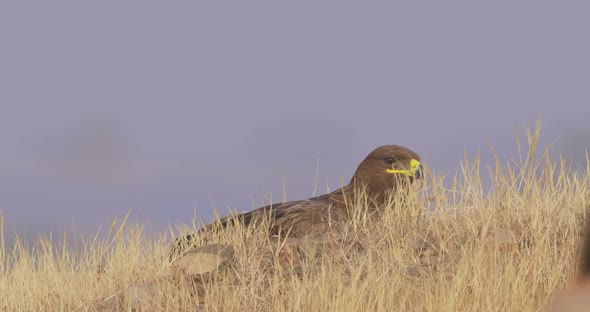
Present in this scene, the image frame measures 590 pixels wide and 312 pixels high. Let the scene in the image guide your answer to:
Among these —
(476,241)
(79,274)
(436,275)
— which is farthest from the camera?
(79,274)

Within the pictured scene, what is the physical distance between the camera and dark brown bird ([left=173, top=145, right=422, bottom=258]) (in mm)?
7586

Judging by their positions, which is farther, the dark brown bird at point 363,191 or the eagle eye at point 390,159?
the eagle eye at point 390,159

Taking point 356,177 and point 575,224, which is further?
point 356,177

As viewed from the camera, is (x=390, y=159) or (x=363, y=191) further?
(x=390, y=159)

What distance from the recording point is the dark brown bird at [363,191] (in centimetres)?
759

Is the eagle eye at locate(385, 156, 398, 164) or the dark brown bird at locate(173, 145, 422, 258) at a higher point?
the eagle eye at locate(385, 156, 398, 164)

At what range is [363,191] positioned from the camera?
750cm

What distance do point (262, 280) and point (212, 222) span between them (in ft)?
5.51

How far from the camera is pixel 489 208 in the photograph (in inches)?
302

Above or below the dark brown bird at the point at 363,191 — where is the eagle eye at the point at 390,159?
above

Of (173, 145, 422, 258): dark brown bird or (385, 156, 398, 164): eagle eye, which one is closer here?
(173, 145, 422, 258): dark brown bird

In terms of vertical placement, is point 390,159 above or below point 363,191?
above

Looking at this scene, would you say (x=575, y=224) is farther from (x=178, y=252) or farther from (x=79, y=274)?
(x=79, y=274)

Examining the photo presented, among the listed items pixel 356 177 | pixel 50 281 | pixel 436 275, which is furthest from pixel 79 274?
pixel 436 275
